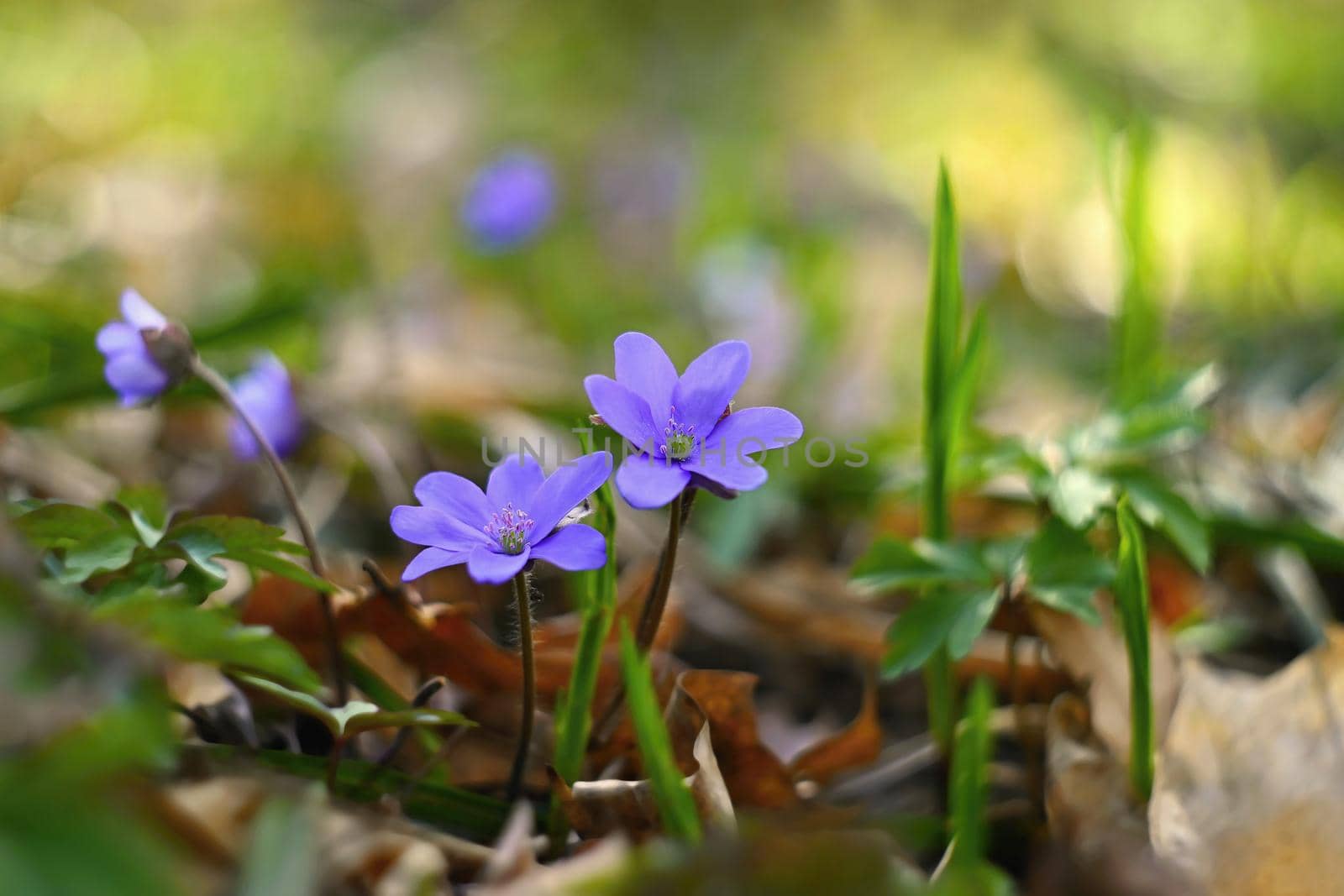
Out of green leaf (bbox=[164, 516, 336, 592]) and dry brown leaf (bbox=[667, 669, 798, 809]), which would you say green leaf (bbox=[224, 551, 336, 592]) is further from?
dry brown leaf (bbox=[667, 669, 798, 809])

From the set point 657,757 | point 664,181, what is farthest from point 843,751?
point 664,181

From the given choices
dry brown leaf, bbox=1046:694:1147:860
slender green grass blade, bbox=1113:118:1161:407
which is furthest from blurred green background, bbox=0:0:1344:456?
dry brown leaf, bbox=1046:694:1147:860

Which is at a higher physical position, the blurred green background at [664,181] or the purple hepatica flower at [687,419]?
the purple hepatica flower at [687,419]

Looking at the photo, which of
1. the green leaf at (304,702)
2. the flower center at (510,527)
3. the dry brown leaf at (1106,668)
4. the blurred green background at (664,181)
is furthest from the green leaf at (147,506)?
the dry brown leaf at (1106,668)

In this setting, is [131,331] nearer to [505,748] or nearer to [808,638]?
[505,748]

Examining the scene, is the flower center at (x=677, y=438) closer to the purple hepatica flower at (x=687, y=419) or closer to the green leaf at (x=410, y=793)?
the purple hepatica flower at (x=687, y=419)
